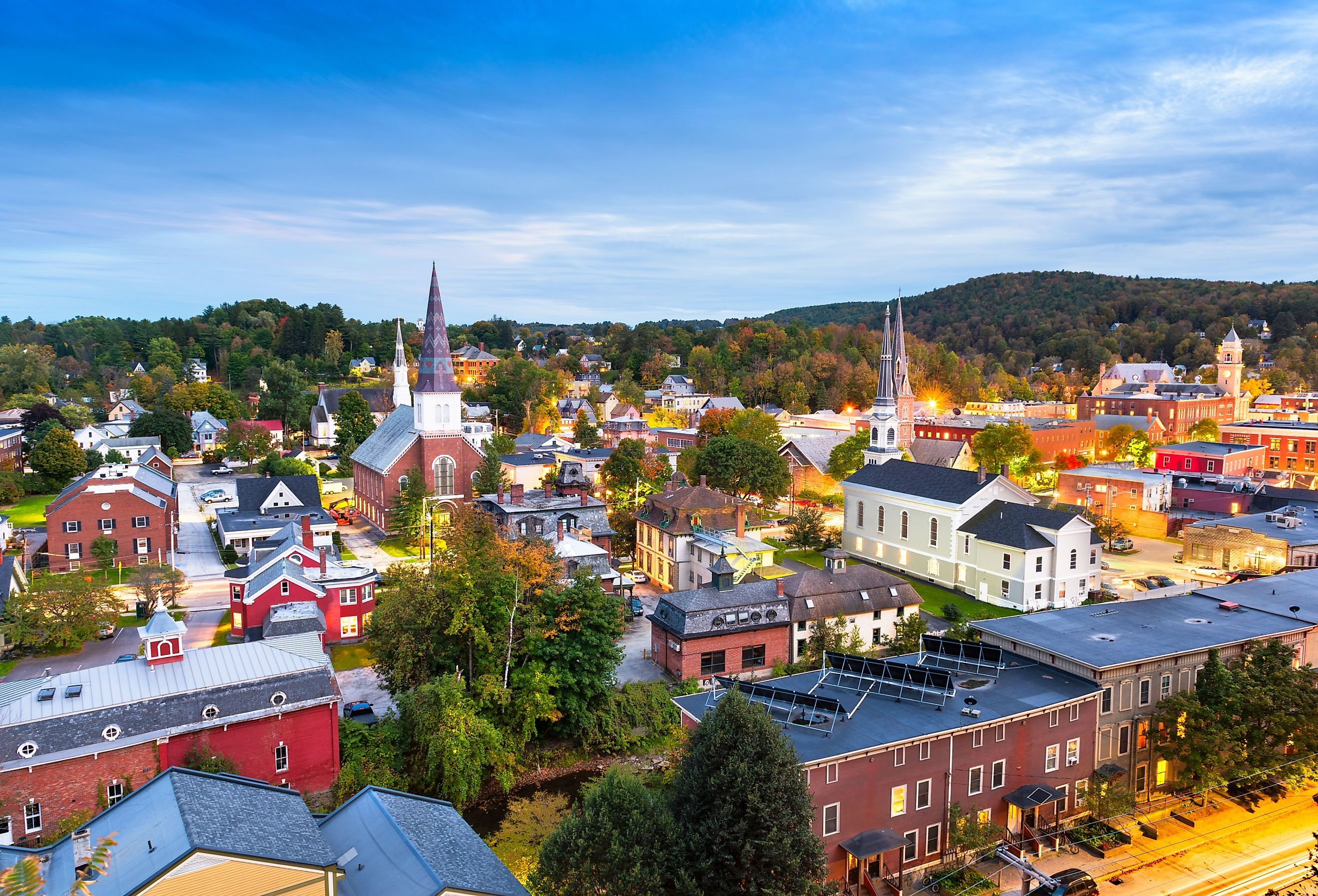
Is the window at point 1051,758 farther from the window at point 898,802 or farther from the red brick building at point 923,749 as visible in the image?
the window at point 898,802

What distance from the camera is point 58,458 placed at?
2926 inches

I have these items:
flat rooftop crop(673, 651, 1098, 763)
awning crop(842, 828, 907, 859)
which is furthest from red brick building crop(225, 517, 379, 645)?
awning crop(842, 828, 907, 859)

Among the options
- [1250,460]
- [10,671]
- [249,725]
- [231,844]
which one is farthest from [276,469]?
[1250,460]

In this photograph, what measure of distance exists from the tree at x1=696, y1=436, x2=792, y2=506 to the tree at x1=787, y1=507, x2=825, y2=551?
7.69 metres

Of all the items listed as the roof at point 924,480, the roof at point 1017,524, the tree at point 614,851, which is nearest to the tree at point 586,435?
the roof at point 924,480

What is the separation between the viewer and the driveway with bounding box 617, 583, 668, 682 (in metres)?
35.7

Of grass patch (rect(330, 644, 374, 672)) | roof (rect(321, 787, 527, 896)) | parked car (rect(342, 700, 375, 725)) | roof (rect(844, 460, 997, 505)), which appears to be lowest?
grass patch (rect(330, 644, 374, 672))

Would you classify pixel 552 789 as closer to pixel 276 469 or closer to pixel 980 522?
pixel 980 522

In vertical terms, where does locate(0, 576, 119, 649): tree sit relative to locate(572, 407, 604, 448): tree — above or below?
below

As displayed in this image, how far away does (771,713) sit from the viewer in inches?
981

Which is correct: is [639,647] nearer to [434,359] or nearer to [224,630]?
[224,630]

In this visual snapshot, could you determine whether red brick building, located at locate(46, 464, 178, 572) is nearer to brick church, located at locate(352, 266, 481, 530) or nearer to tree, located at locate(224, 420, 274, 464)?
brick church, located at locate(352, 266, 481, 530)

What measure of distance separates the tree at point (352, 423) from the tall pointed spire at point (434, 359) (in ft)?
108

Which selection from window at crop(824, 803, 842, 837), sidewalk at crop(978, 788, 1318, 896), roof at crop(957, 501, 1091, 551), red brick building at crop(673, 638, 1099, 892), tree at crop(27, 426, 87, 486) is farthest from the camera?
tree at crop(27, 426, 87, 486)
